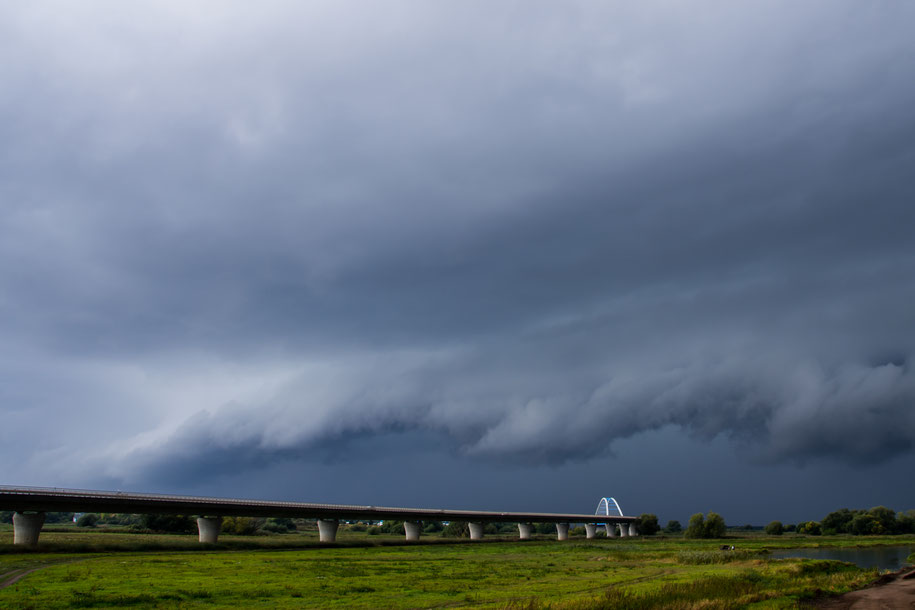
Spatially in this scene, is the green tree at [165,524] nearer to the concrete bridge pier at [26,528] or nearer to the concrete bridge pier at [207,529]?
the concrete bridge pier at [207,529]

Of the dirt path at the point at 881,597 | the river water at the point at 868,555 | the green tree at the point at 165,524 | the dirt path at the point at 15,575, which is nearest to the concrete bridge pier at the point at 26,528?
the dirt path at the point at 15,575

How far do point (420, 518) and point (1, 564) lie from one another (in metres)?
115

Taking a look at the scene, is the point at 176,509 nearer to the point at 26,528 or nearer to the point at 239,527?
the point at 26,528

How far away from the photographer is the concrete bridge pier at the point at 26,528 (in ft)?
283

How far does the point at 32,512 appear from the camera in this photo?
8894 centimetres

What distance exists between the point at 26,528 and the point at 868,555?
158 m

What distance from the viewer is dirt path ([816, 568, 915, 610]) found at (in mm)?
46375

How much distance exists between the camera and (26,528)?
285 ft

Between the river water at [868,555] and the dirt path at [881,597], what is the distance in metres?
29.3

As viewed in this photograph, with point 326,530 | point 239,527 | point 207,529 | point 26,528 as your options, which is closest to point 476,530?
point 326,530

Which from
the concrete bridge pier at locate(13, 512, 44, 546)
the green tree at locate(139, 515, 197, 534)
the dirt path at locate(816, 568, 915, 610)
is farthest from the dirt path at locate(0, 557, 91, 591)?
the green tree at locate(139, 515, 197, 534)

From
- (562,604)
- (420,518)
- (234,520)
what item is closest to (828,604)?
(562,604)

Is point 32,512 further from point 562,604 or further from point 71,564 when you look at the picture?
point 562,604

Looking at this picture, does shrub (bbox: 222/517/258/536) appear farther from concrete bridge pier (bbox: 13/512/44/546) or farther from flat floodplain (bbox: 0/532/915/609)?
flat floodplain (bbox: 0/532/915/609)
